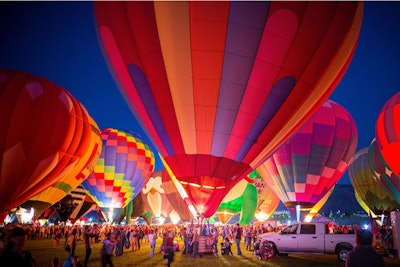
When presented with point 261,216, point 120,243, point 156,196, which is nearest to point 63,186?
point 120,243

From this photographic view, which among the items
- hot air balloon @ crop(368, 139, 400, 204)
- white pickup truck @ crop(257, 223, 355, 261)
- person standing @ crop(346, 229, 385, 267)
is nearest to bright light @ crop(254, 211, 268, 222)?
hot air balloon @ crop(368, 139, 400, 204)

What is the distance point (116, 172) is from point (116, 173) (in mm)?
72

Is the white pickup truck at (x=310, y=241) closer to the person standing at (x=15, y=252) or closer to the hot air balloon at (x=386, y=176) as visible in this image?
the hot air balloon at (x=386, y=176)

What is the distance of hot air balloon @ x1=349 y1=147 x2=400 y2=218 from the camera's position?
26.5 meters

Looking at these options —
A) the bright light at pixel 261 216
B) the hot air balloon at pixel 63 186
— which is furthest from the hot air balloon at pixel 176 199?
the hot air balloon at pixel 63 186

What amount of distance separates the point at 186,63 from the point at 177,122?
189 centimetres

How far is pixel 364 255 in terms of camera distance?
3.15 m

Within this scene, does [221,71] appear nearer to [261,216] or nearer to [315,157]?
[315,157]

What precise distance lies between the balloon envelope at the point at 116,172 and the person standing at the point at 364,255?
2163 centimetres

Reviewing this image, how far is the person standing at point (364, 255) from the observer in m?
3.11

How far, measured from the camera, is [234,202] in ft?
101

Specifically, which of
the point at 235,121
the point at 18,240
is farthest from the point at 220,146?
the point at 18,240

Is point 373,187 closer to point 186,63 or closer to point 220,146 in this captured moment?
point 220,146

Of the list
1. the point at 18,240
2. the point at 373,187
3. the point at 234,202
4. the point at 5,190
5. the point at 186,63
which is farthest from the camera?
the point at 234,202
